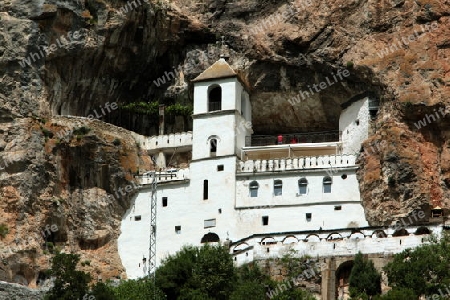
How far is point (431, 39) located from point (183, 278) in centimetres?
1970

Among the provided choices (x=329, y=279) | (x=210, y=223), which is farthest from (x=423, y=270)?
(x=210, y=223)

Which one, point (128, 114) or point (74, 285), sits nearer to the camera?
point (74, 285)

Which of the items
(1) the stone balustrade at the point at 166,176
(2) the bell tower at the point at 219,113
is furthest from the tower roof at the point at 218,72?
(1) the stone balustrade at the point at 166,176

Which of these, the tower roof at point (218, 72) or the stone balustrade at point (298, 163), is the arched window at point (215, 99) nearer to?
the tower roof at point (218, 72)

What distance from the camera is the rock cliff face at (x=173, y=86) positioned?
246ft

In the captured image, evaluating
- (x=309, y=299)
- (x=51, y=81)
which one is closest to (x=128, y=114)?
(x=51, y=81)

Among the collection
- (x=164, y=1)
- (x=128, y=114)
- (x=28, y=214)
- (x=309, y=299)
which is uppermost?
(x=164, y=1)

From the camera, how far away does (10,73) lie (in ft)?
263

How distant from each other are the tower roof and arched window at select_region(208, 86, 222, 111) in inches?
29.5

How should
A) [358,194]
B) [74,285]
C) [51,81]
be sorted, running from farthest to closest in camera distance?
[51,81] → [358,194] → [74,285]

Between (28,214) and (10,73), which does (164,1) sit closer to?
(10,73)

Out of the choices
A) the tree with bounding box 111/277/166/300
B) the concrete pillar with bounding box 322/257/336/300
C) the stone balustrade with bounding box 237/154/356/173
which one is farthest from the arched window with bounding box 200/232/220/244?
the concrete pillar with bounding box 322/257/336/300

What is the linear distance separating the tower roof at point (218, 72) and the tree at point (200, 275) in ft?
46.8

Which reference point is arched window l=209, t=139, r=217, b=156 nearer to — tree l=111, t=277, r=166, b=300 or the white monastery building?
the white monastery building
